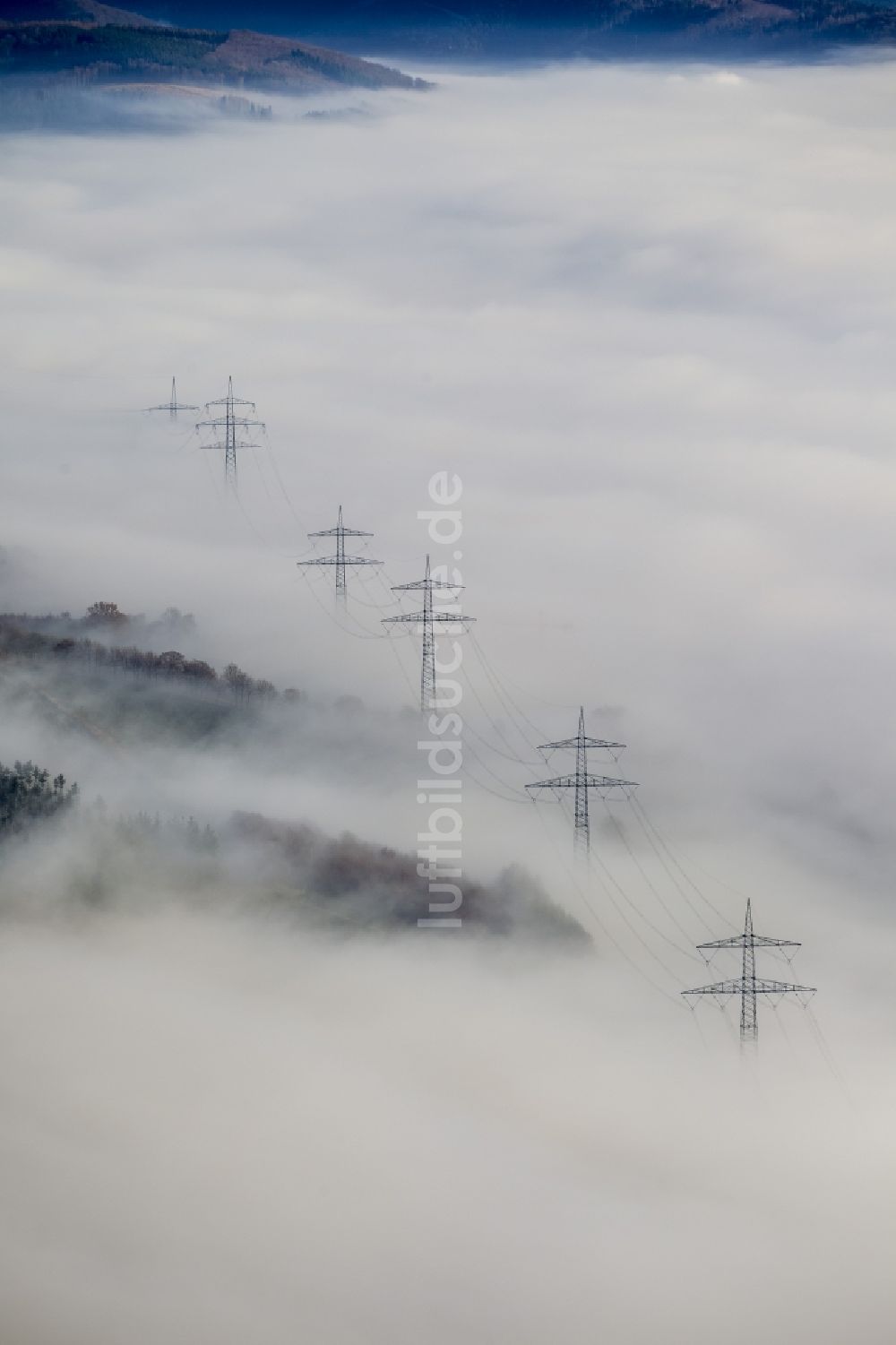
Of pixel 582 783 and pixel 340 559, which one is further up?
pixel 340 559

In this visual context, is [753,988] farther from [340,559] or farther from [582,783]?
[340,559]

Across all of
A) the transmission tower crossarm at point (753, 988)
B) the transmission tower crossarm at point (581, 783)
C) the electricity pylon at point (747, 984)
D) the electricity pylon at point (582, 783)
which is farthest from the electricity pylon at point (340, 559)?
the transmission tower crossarm at point (753, 988)

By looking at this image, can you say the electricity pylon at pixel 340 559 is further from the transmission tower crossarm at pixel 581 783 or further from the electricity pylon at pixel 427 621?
the transmission tower crossarm at pixel 581 783

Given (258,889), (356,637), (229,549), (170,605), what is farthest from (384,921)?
(229,549)

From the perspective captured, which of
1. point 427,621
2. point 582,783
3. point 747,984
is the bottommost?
point 747,984

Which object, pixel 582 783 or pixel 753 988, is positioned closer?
pixel 753 988

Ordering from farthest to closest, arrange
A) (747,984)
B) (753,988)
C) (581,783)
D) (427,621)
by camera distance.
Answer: (427,621) → (747,984) → (581,783) → (753,988)

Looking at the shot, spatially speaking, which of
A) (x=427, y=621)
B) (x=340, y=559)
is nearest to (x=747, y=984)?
(x=427, y=621)
